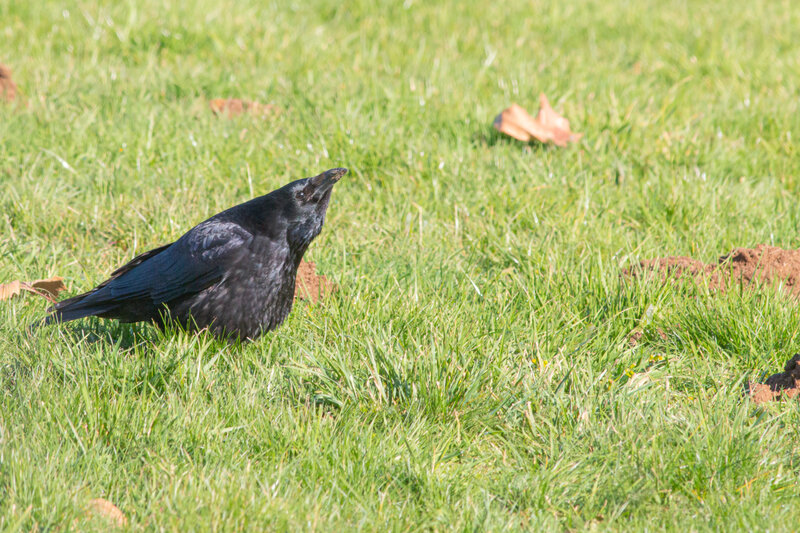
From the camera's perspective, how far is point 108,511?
231cm

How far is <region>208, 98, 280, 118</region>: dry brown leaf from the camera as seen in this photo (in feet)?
16.7

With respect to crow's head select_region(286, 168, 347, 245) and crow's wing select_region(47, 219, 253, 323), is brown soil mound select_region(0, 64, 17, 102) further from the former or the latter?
crow's head select_region(286, 168, 347, 245)

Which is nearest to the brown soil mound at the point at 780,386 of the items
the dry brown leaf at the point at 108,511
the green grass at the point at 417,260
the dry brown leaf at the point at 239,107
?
the green grass at the point at 417,260

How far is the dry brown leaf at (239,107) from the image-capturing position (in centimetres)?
509

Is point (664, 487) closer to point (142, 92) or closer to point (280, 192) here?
point (280, 192)

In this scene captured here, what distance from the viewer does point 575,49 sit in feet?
20.9

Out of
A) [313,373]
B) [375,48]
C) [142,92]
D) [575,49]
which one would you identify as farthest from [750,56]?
[313,373]

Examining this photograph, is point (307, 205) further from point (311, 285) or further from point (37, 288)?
point (37, 288)

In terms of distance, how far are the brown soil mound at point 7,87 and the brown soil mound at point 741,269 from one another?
3.80m

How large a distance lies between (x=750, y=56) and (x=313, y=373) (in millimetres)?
4713

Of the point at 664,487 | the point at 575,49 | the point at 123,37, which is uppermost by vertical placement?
the point at 123,37

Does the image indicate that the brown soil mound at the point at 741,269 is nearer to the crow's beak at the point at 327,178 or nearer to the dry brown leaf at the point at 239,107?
the crow's beak at the point at 327,178

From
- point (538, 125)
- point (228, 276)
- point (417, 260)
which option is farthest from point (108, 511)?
point (538, 125)

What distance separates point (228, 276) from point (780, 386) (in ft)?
6.75
